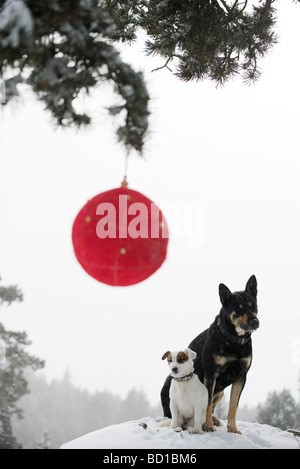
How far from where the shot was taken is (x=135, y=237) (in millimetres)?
2486

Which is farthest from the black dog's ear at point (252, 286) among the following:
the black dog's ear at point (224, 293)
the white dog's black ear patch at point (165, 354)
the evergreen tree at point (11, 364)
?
the evergreen tree at point (11, 364)

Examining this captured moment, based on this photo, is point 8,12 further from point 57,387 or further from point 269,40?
point 57,387

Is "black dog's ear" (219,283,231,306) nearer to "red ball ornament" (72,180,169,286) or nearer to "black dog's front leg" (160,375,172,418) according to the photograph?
"black dog's front leg" (160,375,172,418)

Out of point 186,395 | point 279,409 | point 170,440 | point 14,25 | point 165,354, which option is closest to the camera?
point 14,25

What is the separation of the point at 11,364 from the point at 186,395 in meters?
14.1

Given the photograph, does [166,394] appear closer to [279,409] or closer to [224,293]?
[224,293]

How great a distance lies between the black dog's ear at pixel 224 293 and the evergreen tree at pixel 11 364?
12.7 metres

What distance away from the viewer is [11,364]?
16312 millimetres

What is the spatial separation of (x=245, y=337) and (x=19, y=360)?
1400cm

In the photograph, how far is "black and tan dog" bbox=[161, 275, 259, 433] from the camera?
4.04m

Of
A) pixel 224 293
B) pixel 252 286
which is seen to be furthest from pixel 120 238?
pixel 252 286

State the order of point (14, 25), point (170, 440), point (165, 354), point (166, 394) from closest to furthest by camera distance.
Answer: point (14, 25)
point (170, 440)
point (165, 354)
point (166, 394)

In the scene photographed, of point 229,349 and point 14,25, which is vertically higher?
point 14,25
